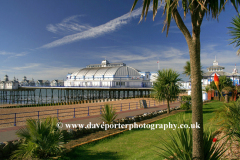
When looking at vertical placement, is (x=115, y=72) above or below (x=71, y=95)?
above

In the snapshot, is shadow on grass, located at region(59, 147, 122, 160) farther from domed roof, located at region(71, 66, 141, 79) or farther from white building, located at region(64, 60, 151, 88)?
domed roof, located at region(71, 66, 141, 79)

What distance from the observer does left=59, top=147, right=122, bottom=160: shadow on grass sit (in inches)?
209

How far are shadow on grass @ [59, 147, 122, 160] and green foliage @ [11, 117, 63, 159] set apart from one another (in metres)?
0.53

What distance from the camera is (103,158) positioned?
17.2ft

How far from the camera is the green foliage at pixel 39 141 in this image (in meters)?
4.62

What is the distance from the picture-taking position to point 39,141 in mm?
4734

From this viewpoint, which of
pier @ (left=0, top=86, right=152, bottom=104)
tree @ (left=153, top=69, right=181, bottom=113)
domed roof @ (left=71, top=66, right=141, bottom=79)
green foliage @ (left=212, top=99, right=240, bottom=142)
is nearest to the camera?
green foliage @ (left=212, top=99, right=240, bottom=142)

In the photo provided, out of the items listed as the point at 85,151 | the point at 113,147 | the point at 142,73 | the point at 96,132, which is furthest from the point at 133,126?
the point at 142,73

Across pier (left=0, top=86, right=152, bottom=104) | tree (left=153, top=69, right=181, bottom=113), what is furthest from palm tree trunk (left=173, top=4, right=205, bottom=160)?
pier (left=0, top=86, right=152, bottom=104)

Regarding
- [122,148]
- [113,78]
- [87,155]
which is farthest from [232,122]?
[113,78]

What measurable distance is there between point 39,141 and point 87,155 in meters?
1.57

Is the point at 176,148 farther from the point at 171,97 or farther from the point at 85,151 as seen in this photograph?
the point at 171,97

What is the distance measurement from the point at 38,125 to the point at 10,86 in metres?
92.8

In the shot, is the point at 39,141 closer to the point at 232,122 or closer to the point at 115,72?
the point at 232,122
